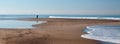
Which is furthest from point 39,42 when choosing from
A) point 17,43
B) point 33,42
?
point 17,43

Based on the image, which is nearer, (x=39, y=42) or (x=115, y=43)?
(x=115, y=43)

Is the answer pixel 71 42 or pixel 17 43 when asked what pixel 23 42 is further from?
pixel 71 42

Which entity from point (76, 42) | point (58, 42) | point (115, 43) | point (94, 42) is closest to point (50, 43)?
point (58, 42)

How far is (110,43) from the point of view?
14984mm

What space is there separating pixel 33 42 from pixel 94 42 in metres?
3.84

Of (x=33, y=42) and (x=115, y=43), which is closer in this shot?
(x=115, y=43)

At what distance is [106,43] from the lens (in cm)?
1506

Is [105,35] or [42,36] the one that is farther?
[105,35]

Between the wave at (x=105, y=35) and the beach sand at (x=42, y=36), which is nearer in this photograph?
the beach sand at (x=42, y=36)

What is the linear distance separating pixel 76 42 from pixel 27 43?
9.91 ft

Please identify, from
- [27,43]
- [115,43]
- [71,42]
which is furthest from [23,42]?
[115,43]

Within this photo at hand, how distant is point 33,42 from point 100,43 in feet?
13.7

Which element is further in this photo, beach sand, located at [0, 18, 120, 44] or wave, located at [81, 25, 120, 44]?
wave, located at [81, 25, 120, 44]

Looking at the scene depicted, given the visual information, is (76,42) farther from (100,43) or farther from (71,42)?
(100,43)
